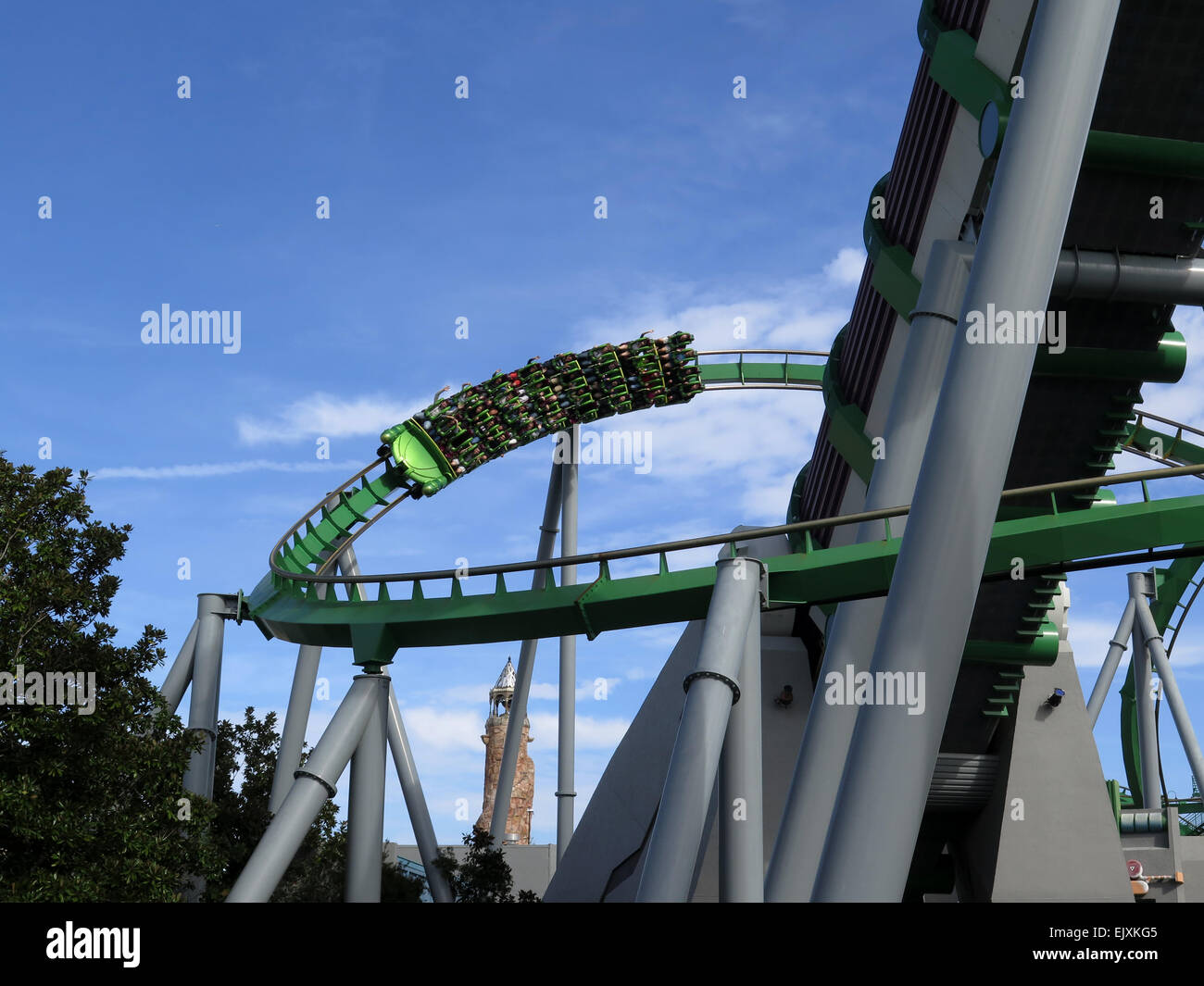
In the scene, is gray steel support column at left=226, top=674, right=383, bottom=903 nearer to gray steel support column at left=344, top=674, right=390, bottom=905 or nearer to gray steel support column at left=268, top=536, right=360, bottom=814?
gray steel support column at left=344, top=674, right=390, bottom=905

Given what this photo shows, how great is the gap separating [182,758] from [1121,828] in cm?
2342

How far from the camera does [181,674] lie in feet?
69.9

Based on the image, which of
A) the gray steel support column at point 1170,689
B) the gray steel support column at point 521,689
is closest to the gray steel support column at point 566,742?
the gray steel support column at point 521,689

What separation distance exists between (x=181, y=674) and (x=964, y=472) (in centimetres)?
1664

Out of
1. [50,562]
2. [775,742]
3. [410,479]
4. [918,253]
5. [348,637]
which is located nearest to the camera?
[50,562]

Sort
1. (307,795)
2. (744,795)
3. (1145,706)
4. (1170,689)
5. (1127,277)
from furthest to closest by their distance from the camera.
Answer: (1145,706), (1170,689), (307,795), (744,795), (1127,277)

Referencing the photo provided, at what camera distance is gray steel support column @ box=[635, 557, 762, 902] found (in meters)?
10.9

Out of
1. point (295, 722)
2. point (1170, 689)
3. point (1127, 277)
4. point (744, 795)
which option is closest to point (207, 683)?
point (295, 722)

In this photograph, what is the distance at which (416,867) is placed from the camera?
31203 millimetres

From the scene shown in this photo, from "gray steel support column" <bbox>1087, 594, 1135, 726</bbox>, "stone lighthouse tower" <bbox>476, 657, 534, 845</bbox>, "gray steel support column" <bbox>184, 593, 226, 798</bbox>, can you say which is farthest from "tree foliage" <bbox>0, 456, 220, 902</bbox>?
"stone lighthouse tower" <bbox>476, 657, 534, 845</bbox>

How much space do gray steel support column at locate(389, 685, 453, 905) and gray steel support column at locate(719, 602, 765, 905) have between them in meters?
8.06

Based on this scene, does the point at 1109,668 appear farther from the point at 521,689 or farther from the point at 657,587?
the point at 657,587
